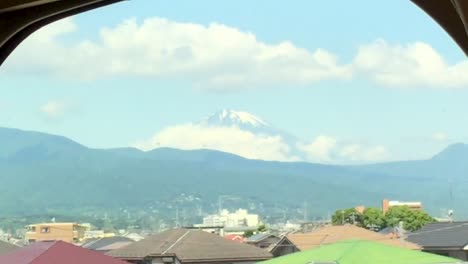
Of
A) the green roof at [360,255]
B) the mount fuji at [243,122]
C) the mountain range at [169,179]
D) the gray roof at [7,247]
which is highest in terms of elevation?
the mount fuji at [243,122]

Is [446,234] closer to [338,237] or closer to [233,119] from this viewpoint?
[338,237]

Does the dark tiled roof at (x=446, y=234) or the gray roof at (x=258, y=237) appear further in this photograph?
the gray roof at (x=258, y=237)

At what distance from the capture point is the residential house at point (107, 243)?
1.78m

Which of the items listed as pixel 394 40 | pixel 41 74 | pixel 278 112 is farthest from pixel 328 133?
pixel 41 74

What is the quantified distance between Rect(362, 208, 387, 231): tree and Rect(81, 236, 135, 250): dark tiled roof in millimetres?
566

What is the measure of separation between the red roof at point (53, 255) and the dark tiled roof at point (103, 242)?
0.01m

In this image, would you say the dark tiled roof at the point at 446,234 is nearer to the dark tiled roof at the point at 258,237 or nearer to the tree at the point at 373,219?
the tree at the point at 373,219

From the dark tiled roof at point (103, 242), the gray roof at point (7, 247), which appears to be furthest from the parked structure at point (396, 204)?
the gray roof at point (7, 247)

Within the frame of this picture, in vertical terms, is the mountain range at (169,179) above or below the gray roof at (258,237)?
above

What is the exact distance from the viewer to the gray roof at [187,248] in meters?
1.79

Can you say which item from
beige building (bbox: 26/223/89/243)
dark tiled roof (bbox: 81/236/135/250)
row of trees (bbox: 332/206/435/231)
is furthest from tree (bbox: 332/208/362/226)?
beige building (bbox: 26/223/89/243)

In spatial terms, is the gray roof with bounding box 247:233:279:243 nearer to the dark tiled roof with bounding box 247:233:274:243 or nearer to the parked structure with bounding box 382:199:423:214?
the dark tiled roof with bounding box 247:233:274:243

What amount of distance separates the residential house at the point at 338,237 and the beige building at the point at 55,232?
519 millimetres

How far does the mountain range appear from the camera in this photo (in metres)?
1.75
